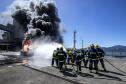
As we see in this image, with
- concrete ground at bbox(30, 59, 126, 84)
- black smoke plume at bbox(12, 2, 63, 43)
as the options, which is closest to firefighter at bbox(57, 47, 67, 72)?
concrete ground at bbox(30, 59, 126, 84)

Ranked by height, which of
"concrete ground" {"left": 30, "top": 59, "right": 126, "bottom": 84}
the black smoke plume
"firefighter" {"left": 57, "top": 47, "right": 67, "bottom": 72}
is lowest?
"concrete ground" {"left": 30, "top": 59, "right": 126, "bottom": 84}

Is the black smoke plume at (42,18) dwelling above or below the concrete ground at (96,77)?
above

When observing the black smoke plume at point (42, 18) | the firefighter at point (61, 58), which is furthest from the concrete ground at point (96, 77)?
the black smoke plume at point (42, 18)

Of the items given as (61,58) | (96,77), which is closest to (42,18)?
(61,58)

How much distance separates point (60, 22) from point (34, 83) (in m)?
40.6

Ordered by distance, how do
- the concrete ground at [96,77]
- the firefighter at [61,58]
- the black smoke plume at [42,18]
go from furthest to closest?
the black smoke plume at [42,18] → the firefighter at [61,58] → the concrete ground at [96,77]

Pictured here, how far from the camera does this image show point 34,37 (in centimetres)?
4291

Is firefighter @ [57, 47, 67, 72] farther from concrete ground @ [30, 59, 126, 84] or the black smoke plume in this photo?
the black smoke plume

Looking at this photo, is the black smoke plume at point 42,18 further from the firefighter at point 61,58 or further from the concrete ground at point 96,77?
the concrete ground at point 96,77

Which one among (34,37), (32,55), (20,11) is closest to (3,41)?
(20,11)

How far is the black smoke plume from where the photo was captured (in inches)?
1826

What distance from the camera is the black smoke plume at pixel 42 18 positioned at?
46.4 metres

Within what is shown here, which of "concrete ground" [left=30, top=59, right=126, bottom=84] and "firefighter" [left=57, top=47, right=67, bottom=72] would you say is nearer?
"concrete ground" [left=30, top=59, right=126, bottom=84]

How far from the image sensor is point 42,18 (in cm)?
4734
